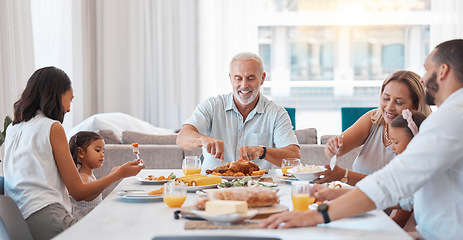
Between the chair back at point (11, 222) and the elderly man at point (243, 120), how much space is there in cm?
134

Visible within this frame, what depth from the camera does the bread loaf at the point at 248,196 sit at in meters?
1.81

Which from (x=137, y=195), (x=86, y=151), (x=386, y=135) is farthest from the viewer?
(x=86, y=151)

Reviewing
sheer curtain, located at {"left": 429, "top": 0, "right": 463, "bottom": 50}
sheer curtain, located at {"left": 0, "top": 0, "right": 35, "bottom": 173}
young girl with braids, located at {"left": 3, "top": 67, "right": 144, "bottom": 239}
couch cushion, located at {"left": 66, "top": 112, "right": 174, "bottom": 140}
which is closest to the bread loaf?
young girl with braids, located at {"left": 3, "top": 67, "right": 144, "bottom": 239}

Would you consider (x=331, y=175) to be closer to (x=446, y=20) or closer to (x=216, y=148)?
(x=216, y=148)

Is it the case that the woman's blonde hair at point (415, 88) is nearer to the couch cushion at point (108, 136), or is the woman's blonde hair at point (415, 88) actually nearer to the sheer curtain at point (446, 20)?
the couch cushion at point (108, 136)

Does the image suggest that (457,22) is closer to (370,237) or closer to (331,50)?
(331,50)

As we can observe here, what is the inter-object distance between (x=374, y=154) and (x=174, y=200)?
4.15 feet

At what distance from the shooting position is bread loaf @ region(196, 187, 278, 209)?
5.95ft

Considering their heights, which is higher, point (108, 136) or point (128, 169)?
point (128, 169)

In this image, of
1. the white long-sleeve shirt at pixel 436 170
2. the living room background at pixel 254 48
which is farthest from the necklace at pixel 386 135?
the living room background at pixel 254 48

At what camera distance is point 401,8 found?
25.9 feet

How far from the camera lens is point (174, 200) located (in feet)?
6.36

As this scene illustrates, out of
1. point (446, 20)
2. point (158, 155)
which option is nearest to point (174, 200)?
point (158, 155)

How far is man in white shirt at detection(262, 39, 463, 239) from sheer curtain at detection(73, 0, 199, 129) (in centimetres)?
602
